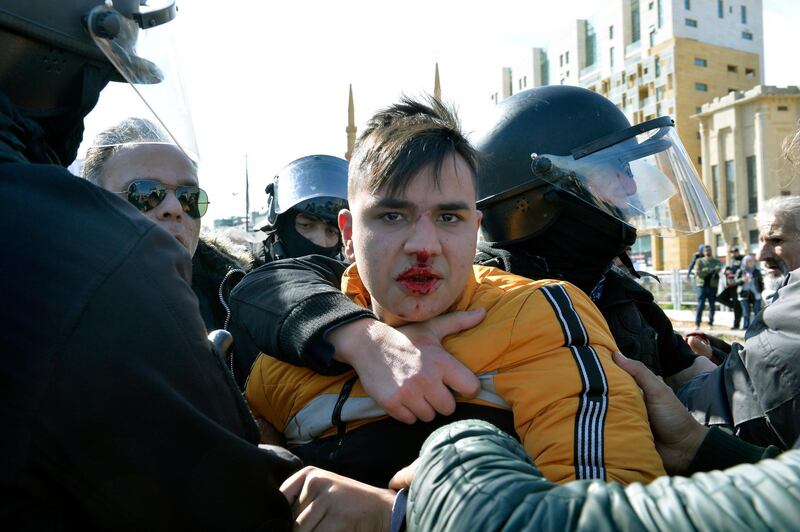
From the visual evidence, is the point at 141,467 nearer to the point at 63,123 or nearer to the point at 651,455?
the point at 63,123

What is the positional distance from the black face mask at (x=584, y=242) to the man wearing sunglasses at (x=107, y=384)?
1701 millimetres

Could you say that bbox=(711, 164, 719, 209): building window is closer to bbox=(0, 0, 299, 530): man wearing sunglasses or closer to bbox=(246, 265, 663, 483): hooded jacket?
bbox=(246, 265, 663, 483): hooded jacket

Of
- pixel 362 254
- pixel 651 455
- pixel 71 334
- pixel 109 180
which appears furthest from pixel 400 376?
pixel 109 180

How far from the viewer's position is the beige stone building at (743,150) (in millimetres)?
37906

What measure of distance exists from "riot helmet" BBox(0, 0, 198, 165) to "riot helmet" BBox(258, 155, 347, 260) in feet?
7.23

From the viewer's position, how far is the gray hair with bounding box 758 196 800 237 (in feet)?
19.2

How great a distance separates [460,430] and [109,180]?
2.29 metres

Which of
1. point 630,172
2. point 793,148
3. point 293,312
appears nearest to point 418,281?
point 293,312

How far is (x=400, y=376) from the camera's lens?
1573mm

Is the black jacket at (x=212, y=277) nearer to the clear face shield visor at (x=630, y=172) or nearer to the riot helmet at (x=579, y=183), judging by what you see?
the riot helmet at (x=579, y=183)

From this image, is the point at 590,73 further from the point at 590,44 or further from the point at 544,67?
the point at 544,67

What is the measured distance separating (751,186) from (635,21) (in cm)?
2105

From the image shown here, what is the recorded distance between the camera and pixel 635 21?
177 ft

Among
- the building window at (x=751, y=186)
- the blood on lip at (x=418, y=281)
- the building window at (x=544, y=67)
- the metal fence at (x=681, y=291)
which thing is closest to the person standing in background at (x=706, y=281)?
the metal fence at (x=681, y=291)
